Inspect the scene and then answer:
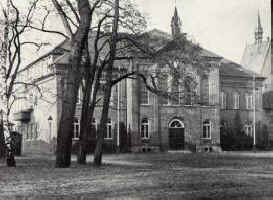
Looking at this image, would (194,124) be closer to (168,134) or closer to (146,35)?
(168,134)

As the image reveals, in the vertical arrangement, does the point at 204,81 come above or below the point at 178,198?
above

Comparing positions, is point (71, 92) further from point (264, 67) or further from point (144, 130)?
point (264, 67)

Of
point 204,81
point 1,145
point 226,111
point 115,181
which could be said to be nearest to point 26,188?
point 115,181

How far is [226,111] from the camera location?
5141 centimetres

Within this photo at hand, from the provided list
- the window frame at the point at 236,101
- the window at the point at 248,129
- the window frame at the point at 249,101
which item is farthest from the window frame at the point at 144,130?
the window frame at the point at 249,101

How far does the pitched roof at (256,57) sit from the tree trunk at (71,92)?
128ft

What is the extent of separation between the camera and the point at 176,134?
45469mm

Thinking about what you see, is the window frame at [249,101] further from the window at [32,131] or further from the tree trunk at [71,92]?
the tree trunk at [71,92]

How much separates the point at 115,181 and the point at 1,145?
1874 centimetres

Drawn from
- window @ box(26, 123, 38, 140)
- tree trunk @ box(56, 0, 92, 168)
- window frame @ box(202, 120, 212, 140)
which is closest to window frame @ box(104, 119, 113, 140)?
window @ box(26, 123, 38, 140)

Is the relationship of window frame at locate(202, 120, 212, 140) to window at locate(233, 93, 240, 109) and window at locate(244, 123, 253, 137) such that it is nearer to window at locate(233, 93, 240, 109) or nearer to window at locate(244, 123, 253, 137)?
window at locate(233, 93, 240, 109)

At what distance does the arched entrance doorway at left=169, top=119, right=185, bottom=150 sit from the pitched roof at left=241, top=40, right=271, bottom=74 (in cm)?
1605

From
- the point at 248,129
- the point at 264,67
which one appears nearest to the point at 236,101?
the point at 248,129

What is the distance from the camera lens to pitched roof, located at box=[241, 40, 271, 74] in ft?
186
